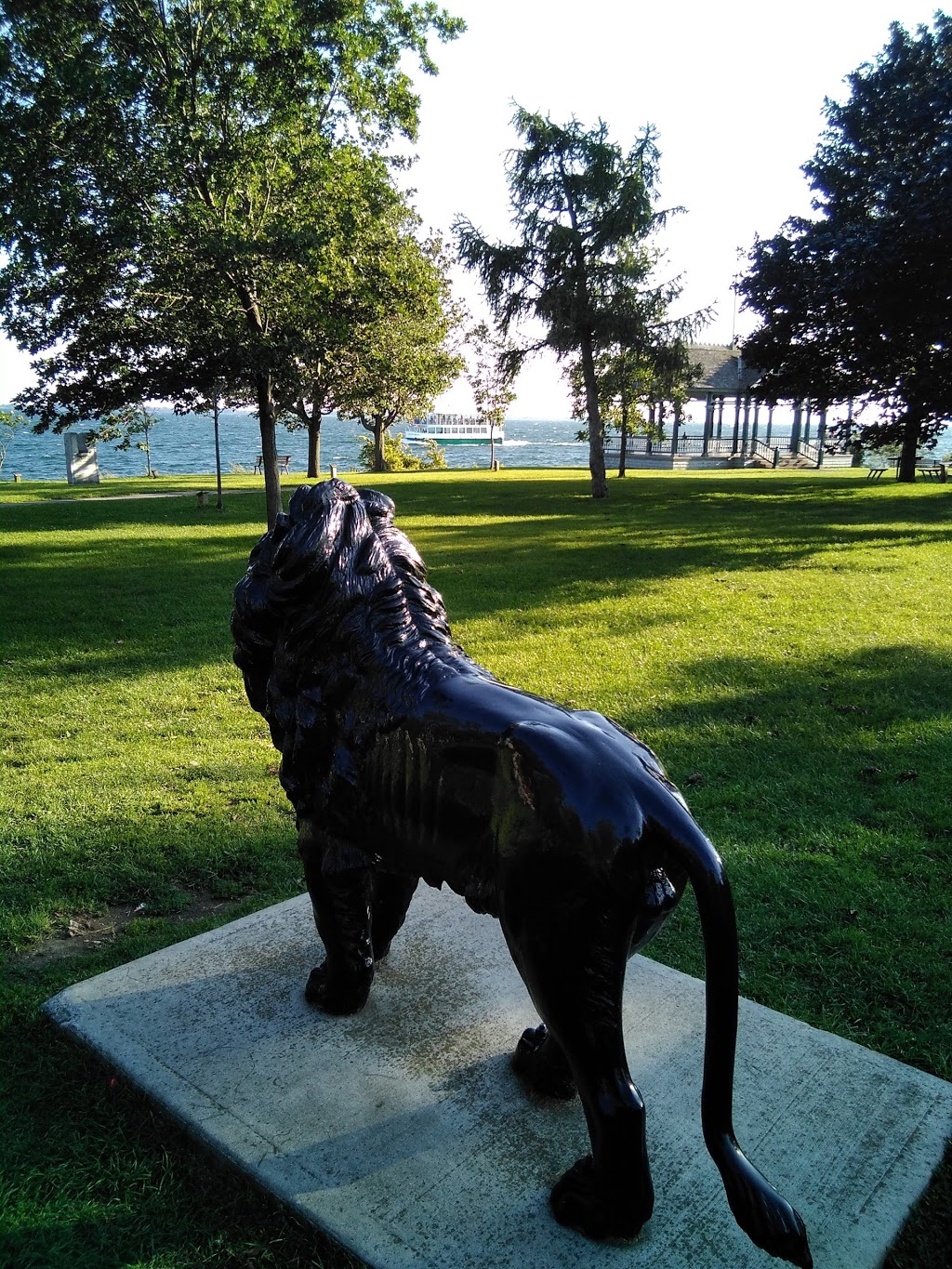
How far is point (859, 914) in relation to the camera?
4.02 metres

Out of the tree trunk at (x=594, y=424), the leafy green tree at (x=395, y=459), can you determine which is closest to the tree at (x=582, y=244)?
the tree trunk at (x=594, y=424)

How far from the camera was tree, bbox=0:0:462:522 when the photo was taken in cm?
1098

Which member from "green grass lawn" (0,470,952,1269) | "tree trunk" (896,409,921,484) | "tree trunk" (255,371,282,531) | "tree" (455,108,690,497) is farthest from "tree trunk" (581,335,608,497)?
"tree trunk" (255,371,282,531)

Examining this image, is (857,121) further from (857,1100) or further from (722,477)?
(857,1100)

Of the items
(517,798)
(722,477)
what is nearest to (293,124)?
(517,798)

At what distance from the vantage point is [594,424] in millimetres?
24922

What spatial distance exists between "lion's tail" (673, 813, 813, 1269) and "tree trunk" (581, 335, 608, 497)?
75.9ft

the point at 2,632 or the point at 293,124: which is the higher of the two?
the point at 293,124

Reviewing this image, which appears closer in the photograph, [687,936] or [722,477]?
[687,936]

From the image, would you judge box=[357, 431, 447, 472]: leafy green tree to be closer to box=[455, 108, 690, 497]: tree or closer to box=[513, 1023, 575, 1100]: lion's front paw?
box=[455, 108, 690, 497]: tree

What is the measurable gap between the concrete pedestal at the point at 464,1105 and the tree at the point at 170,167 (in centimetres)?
1050

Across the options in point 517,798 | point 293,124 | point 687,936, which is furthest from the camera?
point 293,124

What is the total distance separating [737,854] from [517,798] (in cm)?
294

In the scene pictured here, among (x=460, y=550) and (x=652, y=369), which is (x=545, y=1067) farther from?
(x=652, y=369)
